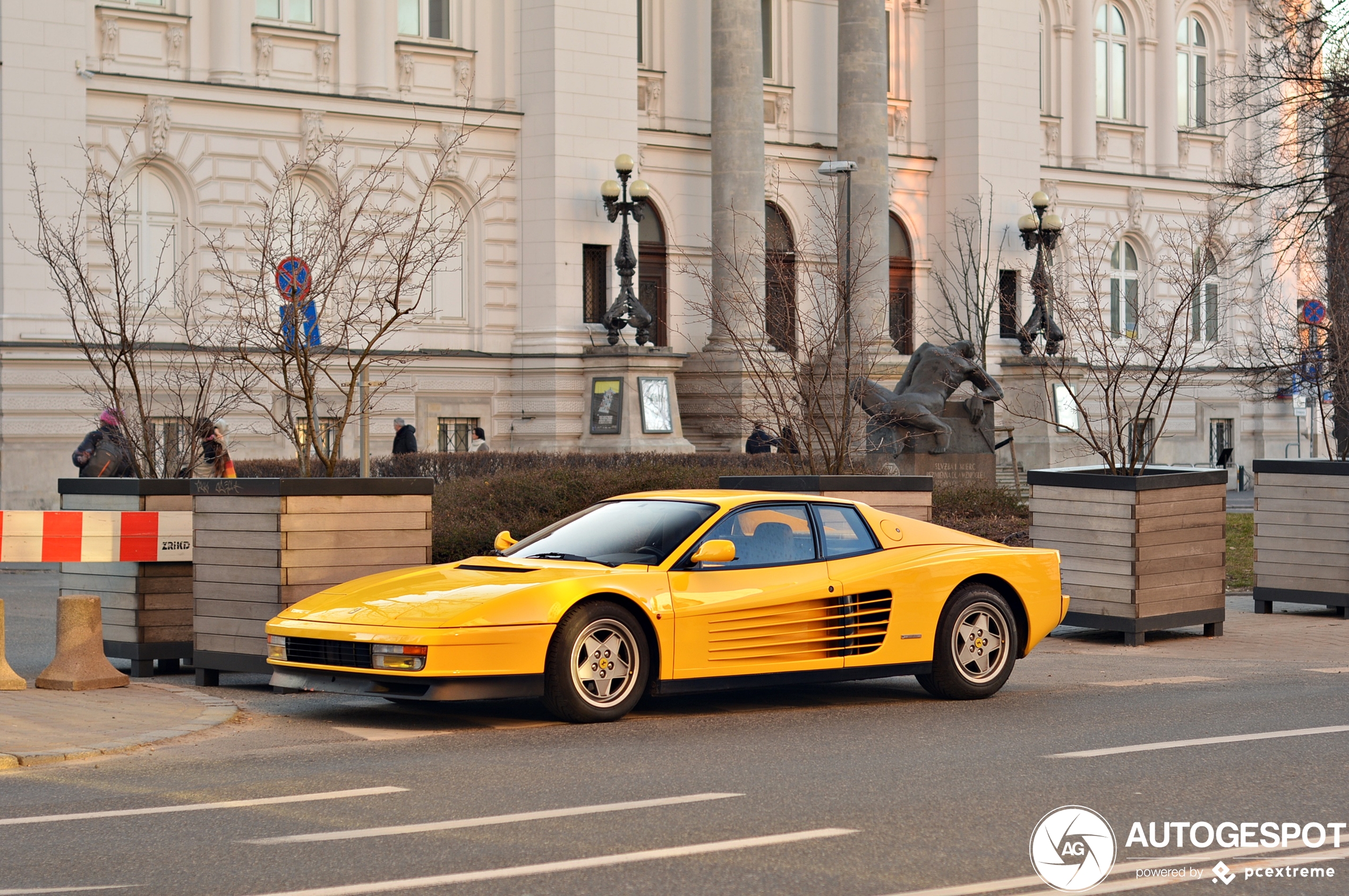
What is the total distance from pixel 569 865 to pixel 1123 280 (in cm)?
4409

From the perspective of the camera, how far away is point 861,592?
1147 cm

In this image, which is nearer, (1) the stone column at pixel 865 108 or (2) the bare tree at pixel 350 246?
(2) the bare tree at pixel 350 246

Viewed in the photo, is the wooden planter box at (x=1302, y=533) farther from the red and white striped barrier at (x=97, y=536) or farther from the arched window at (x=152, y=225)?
the arched window at (x=152, y=225)

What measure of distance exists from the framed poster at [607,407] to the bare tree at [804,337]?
7.30ft

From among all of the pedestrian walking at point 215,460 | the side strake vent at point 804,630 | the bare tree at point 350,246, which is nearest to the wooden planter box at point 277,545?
the side strake vent at point 804,630

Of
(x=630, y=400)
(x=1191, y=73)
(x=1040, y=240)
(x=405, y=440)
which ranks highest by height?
(x=1191, y=73)

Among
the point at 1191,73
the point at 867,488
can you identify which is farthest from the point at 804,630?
the point at 1191,73

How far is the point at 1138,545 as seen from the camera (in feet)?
50.1

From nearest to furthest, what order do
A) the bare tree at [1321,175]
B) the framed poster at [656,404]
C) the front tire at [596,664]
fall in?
the front tire at [596,664]
the bare tree at [1321,175]
the framed poster at [656,404]

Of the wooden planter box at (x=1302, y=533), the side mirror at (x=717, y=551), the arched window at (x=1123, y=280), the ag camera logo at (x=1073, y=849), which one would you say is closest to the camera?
the ag camera logo at (x=1073, y=849)

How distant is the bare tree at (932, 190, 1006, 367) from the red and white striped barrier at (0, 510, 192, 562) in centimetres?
3108

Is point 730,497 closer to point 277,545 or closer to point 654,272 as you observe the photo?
point 277,545

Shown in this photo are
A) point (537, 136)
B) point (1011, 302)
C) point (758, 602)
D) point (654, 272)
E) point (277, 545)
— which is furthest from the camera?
point (1011, 302)

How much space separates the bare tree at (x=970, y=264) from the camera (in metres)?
43.0
